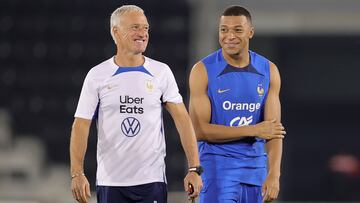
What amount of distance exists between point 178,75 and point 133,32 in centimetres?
684

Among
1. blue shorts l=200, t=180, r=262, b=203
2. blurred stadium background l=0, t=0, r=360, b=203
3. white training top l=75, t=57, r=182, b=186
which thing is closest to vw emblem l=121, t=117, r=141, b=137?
white training top l=75, t=57, r=182, b=186

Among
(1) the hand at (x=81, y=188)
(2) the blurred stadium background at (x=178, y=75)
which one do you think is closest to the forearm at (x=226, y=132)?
(1) the hand at (x=81, y=188)

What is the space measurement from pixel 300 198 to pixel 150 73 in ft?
33.1

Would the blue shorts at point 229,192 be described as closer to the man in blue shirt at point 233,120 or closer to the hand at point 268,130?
the man in blue shirt at point 233,120

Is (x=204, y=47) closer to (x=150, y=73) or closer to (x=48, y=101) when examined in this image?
(x=48, y=101)

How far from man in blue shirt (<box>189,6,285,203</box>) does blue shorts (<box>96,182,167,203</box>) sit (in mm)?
468

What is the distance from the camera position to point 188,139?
514cm

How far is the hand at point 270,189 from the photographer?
5383 millimetres

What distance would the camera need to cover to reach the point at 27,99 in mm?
11719

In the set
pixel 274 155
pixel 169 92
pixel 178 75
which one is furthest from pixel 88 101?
pixel 178 75

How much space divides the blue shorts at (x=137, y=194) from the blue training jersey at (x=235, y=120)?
1.59 ft

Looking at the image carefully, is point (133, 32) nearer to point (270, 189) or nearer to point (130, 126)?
point (130, 126)

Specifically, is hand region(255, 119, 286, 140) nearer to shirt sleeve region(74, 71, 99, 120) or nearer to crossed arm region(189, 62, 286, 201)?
crossed arm region(189, 62, 286, 201)

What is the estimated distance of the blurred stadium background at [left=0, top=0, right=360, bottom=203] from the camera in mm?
11516
